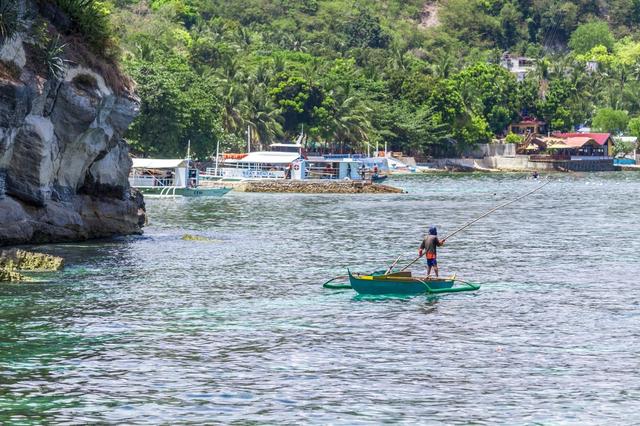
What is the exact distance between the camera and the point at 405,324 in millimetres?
43000

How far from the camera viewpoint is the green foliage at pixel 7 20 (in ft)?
193

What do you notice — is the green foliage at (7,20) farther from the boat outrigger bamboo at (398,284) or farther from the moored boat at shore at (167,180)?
the moored boat at shore at (167,180)

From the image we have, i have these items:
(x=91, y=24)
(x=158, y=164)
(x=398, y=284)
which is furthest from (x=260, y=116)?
(x=398, y=284)

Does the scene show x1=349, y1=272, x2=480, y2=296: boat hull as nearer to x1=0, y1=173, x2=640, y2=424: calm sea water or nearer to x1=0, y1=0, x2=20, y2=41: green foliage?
x1=0, y1=173, x2=640, y2=424: calm sea water

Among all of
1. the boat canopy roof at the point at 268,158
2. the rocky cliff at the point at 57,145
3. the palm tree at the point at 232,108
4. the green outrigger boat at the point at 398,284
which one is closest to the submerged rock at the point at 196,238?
the rocky cliff at the point at 57,145

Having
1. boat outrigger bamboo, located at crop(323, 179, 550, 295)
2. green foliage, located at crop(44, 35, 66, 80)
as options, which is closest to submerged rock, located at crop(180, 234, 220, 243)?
green foliage, located at crop(44, 35, 66, 80)

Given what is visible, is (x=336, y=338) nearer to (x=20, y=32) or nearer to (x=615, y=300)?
(x=615, y=300)

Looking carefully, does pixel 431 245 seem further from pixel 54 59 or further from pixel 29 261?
pixel 54 59

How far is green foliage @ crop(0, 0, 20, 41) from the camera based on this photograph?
193 feet

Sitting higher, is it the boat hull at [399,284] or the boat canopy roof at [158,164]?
the boat canopy roof at [158,164]

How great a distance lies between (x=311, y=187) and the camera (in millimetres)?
148125

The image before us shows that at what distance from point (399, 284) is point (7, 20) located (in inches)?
980

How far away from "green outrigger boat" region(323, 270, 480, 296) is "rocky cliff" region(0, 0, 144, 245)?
1967cm

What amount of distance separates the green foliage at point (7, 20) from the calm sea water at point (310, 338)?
11690 mm
